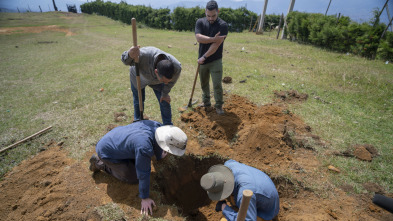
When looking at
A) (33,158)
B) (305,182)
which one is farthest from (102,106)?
(305,182)

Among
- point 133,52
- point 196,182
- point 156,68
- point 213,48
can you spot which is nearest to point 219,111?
point 213,48

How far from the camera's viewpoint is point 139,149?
215 centimetres

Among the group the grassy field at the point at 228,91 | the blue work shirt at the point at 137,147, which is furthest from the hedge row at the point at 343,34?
the blue work shirt at the point at 137,147

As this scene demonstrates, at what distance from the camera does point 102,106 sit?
508 cm

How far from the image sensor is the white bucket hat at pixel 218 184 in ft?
6.73

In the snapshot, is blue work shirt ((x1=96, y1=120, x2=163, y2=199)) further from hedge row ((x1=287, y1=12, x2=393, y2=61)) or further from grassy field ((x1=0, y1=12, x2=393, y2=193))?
hedge row ((x1=287, y1=12, x2=393, y2=61))

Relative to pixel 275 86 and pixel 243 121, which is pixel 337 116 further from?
pixel 243 121

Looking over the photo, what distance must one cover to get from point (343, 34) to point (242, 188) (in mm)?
11983

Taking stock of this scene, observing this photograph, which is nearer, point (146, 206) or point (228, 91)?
point (146, 206)

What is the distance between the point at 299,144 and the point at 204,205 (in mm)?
2130

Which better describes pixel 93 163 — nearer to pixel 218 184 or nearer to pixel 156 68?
pixel 156 68

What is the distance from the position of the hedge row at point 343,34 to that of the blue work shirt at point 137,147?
37.7 ft

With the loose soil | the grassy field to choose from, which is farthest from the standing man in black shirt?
the grassy field

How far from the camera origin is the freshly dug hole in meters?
3.22
